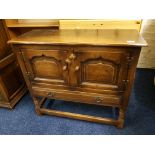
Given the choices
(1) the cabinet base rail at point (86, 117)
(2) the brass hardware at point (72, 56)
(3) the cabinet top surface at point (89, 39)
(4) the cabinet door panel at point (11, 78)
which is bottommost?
(1) the cabinet base rail at point (86, 117)

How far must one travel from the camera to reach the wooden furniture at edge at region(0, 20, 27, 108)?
5.17ft

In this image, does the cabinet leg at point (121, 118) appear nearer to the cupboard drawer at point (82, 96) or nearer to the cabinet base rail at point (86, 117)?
the cabinet base rail at point (86, 117)

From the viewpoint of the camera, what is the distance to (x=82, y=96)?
1307mm

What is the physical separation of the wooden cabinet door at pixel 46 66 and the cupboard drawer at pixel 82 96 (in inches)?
4.0

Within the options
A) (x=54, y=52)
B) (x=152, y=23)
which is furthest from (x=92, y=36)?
(x=152, y=23)

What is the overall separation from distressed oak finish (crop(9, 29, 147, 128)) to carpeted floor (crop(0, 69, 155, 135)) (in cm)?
24

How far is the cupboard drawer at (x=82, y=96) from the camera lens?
1.24 m

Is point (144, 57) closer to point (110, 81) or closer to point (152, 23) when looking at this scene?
point (152, 23)

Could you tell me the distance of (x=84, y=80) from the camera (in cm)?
122

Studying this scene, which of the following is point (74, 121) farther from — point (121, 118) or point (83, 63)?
point (83, 63)

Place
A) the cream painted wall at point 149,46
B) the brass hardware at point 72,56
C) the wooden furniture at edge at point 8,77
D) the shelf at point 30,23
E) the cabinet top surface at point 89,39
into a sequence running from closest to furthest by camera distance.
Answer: the cabinet top surface at point 89,39, the brass hardware at point 72,56, the wooden furniture at edge at point 8,77, the shelf at point 30,23, the cream painted wall at point 149,46

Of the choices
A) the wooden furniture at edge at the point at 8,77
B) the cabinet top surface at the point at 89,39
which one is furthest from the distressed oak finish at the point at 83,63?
the wooden furniture at edge at the point at 8,77

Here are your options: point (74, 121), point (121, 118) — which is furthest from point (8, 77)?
point (121, 118)

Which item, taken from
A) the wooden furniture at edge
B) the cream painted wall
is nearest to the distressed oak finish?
the wooden furniture at edge
